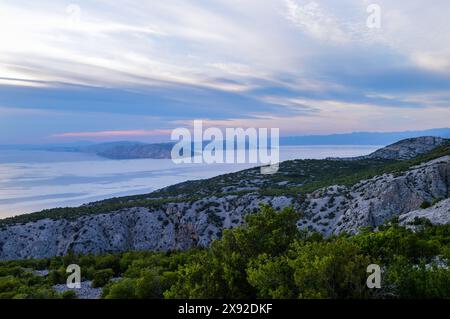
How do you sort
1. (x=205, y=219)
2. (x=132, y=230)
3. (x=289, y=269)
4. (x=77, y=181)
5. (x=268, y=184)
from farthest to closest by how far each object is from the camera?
(x=77, y=181)
(x=268, y=184)
(x=205, y=219)
(x=132, y=230)
(x=289, y=269)

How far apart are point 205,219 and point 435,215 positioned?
28.5 m

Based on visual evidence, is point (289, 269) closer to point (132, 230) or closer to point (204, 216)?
point (204, 216)

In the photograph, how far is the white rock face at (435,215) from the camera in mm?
24203

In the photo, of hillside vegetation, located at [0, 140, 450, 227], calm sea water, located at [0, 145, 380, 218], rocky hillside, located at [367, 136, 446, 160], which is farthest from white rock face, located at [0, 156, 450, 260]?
rocky hillside, located at [367, 136, 446, 160]

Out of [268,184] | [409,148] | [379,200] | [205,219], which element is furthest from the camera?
[409,148]

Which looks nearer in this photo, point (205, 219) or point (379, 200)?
point (379, 200)

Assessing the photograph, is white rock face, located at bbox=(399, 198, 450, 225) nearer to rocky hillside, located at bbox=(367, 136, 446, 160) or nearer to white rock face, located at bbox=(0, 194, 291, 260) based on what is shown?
white rock face, located at bbox=(0, 194, 291, 260)

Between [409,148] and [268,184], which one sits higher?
[409,148]

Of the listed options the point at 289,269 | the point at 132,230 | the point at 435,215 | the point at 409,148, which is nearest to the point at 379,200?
the point at 435,215

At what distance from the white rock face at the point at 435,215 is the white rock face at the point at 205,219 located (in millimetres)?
8236

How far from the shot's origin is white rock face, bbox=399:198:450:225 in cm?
2420

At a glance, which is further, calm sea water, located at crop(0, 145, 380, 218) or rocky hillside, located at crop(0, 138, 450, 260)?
calm sea water, located at crop(0, 145, 380, 218)

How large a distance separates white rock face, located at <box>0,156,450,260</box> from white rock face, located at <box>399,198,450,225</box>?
8236 millimetres

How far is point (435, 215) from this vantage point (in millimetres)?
25234
